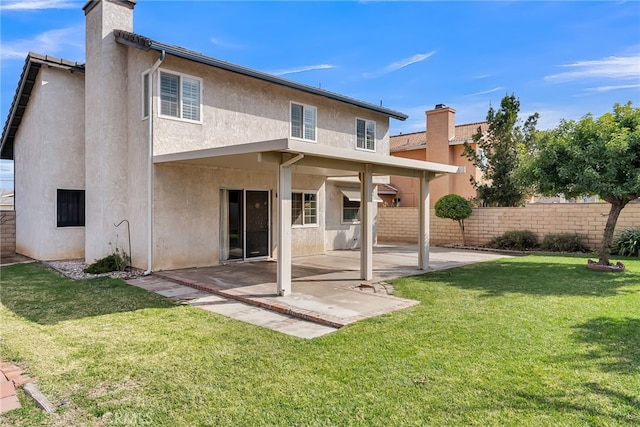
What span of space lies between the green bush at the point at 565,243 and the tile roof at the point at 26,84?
22.4 metres

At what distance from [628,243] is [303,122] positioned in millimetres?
15091

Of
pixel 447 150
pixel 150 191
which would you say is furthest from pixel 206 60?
pixel 447 150

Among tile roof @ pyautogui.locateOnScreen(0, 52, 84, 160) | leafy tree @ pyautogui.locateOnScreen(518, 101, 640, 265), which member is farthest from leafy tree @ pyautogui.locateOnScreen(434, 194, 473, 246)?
tile roof @ pyautogui.locateOnScreen(0, 52, 84, 160)

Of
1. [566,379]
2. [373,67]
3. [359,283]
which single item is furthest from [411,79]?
[566,379]

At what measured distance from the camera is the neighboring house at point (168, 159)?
12.5 metres

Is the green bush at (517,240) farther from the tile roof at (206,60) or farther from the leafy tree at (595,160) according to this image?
the tile roof at (206,60)

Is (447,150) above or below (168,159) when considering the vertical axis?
above

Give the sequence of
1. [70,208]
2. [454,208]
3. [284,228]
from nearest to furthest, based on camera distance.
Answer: [284,228] < [70,208] < [454,208]

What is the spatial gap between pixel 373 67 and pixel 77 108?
15550mm

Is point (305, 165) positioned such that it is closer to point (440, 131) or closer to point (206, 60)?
point (206, 60)

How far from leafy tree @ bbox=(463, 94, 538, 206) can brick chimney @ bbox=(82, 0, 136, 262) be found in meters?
19.1

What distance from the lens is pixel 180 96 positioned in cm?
1333

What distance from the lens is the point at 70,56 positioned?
16562 millimetres

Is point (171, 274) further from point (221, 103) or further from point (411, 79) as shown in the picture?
point (411, 79)
